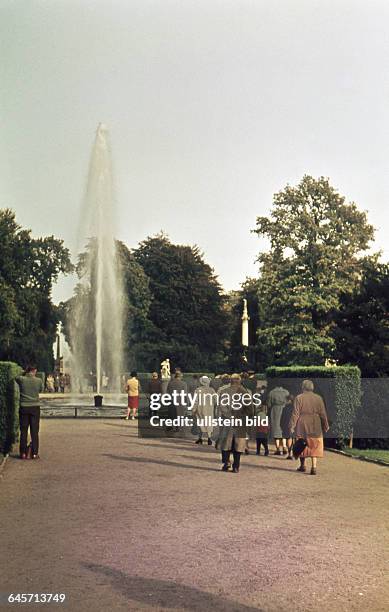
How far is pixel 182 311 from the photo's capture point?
7850 centimetres

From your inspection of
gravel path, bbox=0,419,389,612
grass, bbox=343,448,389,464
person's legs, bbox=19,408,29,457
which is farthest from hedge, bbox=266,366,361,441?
person's legs, bbox=19,408,29,457

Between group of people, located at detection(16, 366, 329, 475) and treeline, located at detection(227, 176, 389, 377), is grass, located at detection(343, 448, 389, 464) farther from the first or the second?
treeline, located at detection(227, 176, 389, 377)

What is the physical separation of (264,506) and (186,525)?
2266mm

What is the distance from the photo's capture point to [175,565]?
846cm

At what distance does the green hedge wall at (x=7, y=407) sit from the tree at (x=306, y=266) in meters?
31.8

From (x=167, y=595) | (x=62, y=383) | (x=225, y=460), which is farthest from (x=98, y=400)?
(x=62, y=383)

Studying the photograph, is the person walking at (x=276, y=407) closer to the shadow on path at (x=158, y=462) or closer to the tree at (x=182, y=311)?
the shadow on path at (x=158, y=462)

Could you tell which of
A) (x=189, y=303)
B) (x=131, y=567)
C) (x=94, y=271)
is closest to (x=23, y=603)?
(x=131, y=567)

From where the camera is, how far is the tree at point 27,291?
61.2m

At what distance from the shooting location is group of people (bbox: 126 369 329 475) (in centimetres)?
1739

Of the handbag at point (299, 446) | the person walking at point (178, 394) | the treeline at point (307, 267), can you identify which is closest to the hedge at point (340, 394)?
the person walking at point (178, 394)

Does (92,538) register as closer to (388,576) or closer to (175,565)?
(175,565)

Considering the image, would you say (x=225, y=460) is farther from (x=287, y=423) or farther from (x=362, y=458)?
(x=362, y=458)

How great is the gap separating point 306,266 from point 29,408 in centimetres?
3685
